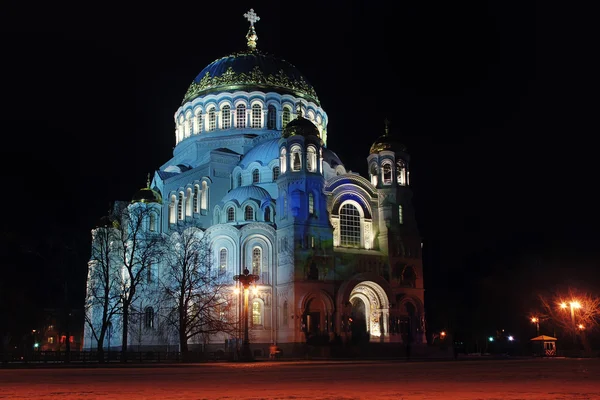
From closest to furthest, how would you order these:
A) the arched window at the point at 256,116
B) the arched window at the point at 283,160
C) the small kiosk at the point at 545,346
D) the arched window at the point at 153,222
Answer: the small kiosk at the point at 545,346, the arched window at the point at 283,160, the arched window at the point at 153,222, the arched window at the point at 256,116

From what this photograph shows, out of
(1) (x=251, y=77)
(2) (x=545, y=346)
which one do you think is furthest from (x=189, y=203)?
(2) (x=545, y=346)

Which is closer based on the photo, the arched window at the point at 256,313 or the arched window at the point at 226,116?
the arched window at the point at 256,313

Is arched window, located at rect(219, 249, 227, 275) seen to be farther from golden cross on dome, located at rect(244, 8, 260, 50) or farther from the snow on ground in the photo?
the snow on ground

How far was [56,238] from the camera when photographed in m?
44.5

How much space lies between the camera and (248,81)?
204 ft

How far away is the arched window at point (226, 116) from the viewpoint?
61.4 m

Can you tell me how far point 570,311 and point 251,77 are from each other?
32.3 metres

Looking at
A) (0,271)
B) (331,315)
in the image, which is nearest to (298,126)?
(331,315)

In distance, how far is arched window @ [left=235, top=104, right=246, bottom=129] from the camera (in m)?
61.0

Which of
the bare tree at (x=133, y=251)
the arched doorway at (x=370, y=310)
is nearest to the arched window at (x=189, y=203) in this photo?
the bare tree at (x=133, y=251)

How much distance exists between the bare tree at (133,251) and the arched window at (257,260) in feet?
21.2

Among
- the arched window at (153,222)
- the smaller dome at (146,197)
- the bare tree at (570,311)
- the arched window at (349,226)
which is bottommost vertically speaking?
the bare tree at (570,311)

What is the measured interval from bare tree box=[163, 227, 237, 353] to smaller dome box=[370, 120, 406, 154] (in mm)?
15083

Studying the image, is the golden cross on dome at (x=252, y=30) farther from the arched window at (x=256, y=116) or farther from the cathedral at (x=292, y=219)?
the arched window at (x=256, y=116)
